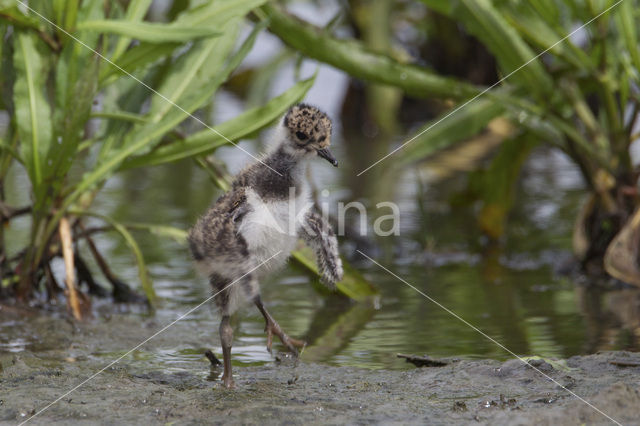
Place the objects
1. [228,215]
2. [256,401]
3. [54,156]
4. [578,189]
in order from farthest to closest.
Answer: [578,189] < [54,156] < [228,215] < [256,401]

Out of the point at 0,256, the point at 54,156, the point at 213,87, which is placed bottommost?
the point at 0,256

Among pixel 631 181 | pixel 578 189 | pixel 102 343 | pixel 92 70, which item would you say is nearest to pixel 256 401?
pixel 102 343

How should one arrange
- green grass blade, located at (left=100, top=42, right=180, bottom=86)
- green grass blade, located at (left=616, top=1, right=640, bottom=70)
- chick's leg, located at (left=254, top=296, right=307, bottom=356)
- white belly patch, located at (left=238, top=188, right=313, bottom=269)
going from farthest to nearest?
1. green grass blade, located at (left=616, top=1, right=640, bottom=70)
2. green grass blade, located at (left=100, top=42, right=180, bottom=86)
3. chick's leg, located at (left=254, top=296, right=307, bottom=356)
4. white belly patch, located at (left=238, top=188, right=313, bottom=269)

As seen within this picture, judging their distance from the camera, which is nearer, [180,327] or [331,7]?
[180,327]

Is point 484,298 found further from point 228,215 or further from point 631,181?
point 228,215

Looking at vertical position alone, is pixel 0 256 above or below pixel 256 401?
above

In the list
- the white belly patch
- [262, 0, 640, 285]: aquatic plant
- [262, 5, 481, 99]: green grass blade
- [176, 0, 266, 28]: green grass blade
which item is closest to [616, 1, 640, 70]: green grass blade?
[262, 0, 640, 285]: aquatic plant

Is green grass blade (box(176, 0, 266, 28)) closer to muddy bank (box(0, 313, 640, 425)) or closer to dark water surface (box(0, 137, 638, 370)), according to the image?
dark water surface (box(0, 137, 638, 370))

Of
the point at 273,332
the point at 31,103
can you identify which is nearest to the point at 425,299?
the point at 273,332
